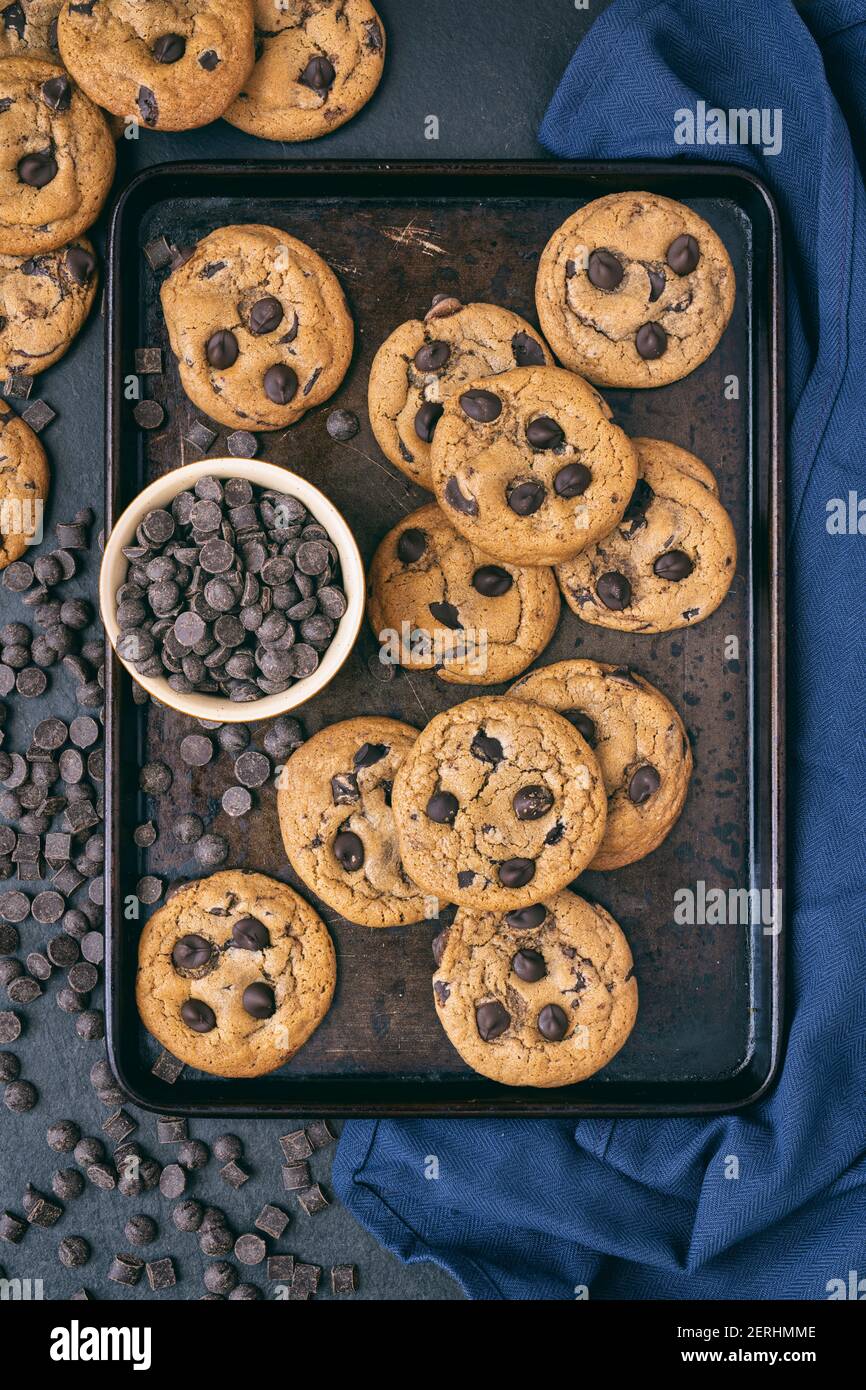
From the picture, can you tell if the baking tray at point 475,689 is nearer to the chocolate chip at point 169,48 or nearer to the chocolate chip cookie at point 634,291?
the chocolate chip cookie at point 634,291

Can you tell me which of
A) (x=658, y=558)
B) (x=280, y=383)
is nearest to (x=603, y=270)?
(x=658, y=558)

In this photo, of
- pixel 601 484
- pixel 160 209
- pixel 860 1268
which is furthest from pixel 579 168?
pixel 860 1268

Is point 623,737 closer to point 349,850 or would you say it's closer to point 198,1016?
point 349,850

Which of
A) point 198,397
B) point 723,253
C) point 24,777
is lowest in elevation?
point 24,777

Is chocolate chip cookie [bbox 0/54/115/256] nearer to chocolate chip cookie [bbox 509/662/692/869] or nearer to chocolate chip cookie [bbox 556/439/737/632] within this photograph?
chocolate chip cookie [bbox 556/439/737/632]

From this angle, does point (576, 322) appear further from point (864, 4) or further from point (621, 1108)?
point (621, 1108)

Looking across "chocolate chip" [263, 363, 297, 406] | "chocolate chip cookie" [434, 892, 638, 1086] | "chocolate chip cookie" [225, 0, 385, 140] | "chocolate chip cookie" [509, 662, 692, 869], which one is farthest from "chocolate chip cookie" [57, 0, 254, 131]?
"chocolate chip cookie" [434, 892, 638, 1086]

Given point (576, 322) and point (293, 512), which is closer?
point (293, 512)
